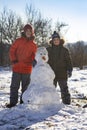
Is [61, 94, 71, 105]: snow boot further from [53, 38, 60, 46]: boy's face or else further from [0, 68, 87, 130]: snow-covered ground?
[53, 38, 60, 46]: boy's face

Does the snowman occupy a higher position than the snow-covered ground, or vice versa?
the snowman

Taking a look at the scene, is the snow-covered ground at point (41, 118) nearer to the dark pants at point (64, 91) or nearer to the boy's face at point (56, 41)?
the dark pants at point (64, 91)

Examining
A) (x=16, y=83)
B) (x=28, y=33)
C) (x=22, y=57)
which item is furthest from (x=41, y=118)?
(x=28, y=33)

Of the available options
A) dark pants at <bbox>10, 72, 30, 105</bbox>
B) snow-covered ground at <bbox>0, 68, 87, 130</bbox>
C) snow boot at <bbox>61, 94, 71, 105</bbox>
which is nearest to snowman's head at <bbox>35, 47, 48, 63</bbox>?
dark pants at <bbox>10, 72, 30, 105</bbox>

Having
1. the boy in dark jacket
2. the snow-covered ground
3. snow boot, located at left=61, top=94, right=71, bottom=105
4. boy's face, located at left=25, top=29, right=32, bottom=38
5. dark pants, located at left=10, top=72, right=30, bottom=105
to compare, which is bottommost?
the snow-covered ground

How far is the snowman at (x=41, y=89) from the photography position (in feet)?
22.1

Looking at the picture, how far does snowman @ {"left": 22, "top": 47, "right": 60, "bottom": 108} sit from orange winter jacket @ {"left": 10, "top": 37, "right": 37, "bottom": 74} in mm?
585

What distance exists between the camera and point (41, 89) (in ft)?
22.3

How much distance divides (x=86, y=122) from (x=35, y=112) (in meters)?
1.09

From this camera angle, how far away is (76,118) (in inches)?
243

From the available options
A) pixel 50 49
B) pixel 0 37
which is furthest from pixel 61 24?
pixel 50 49

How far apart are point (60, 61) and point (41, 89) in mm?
1031

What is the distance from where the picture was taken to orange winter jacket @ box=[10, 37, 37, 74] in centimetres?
743

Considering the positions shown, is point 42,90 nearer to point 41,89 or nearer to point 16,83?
point 41,89
